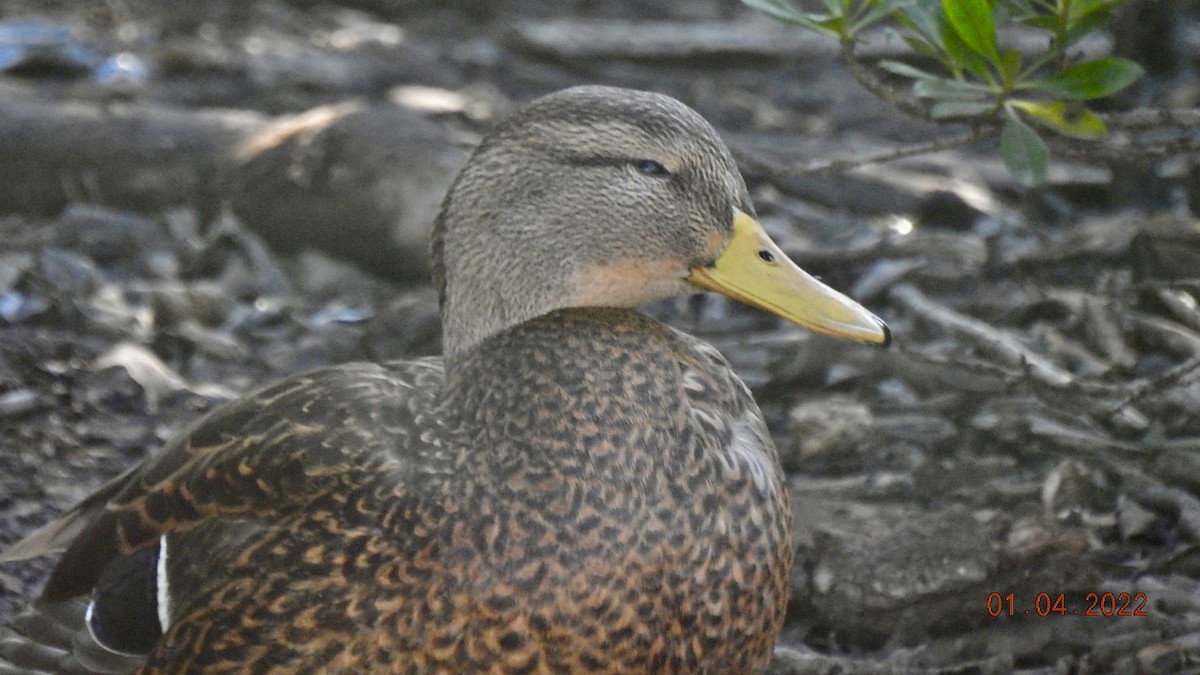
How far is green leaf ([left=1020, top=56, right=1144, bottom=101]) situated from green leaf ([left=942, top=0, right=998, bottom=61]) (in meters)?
0.13

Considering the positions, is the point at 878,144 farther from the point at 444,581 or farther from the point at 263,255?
the point at 444,581

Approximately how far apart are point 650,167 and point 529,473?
639 mm

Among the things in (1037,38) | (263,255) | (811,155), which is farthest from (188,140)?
(1037,38)

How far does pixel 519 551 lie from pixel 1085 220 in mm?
3388

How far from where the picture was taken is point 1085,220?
5609 mm

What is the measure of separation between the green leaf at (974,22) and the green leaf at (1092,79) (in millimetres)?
133

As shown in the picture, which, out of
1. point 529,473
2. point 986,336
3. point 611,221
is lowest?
point 986,336

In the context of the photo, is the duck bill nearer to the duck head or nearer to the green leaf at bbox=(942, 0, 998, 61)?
the duck head

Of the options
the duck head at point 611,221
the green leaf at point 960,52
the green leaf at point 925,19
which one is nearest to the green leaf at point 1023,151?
the green leaf at point 960,52

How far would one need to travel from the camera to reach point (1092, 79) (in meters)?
3.25

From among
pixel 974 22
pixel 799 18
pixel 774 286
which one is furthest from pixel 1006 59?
pixel 774 286

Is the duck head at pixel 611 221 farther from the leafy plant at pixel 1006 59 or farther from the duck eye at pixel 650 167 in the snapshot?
the leafy plant at pixel 1006 59

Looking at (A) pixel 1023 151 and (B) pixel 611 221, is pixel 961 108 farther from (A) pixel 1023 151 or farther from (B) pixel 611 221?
(B) pixel 611 221

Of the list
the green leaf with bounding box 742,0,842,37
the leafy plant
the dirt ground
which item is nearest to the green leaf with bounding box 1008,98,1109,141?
the leafy plant
